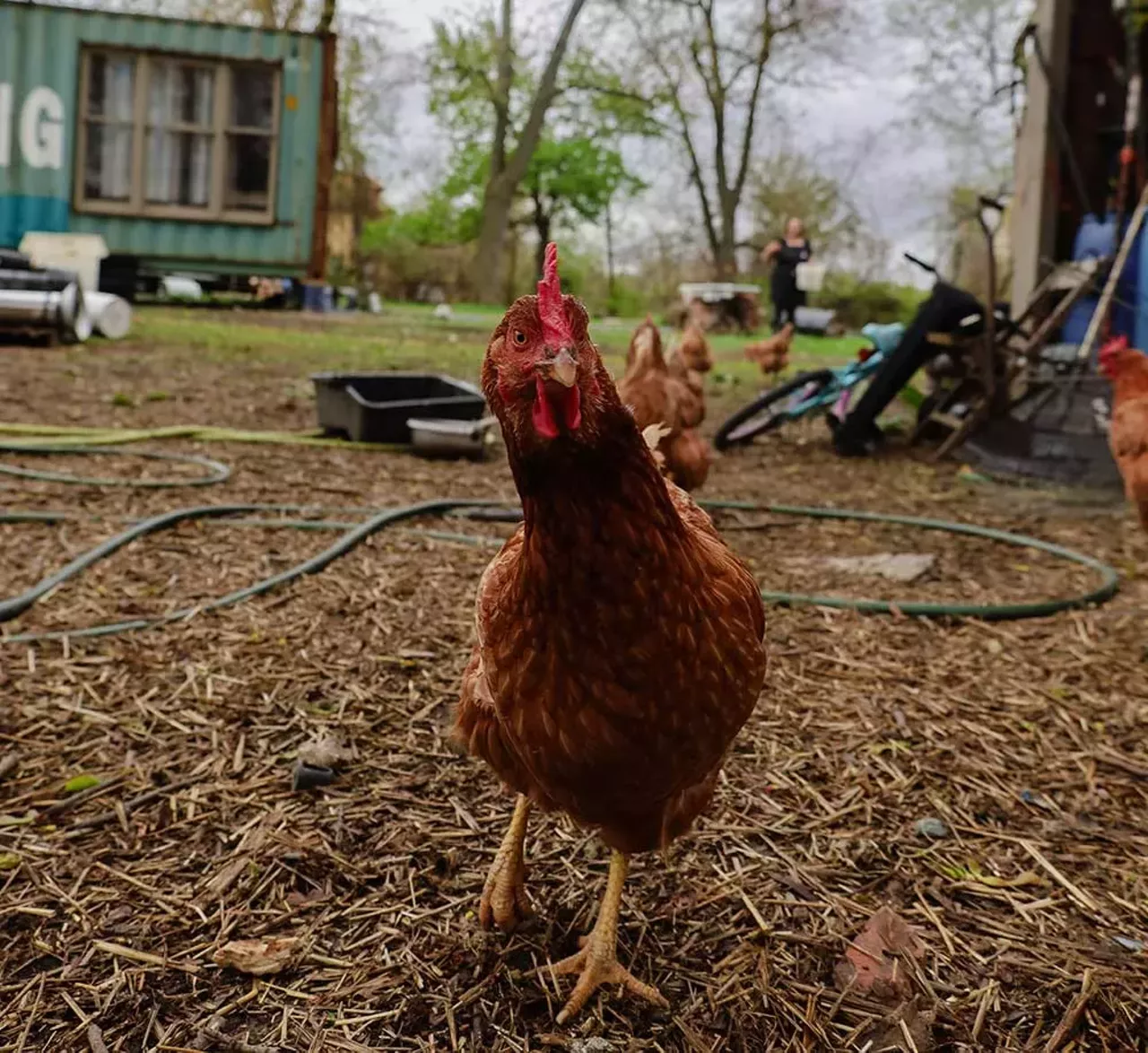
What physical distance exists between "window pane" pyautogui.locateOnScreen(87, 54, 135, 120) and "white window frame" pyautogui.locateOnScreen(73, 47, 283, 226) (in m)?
0.07

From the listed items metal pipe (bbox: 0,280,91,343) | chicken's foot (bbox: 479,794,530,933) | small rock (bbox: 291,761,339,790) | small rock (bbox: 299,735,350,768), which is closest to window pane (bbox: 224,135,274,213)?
metal pipe (bbox: 0,280,91,343)

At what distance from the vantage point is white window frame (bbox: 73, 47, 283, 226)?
11250 mm

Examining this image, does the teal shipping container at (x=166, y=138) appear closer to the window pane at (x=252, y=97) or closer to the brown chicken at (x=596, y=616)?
the window pane at (x=252, y=97)

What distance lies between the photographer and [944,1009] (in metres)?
1.50

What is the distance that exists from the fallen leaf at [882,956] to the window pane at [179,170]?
12.2 metres

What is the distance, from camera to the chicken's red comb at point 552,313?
3.78 ft

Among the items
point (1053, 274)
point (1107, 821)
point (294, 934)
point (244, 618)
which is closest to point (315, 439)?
point (244, 618)

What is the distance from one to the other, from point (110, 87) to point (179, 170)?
3.75ft

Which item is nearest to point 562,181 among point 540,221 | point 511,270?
point 540,221

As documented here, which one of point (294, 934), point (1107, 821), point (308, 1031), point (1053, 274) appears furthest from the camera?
point (1053, 274)

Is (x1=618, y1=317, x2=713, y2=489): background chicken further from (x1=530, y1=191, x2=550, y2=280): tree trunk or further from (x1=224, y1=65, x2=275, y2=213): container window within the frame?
(x1=530, y1=191, x2=550, y2=280): tree trunk

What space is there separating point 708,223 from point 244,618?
23.5 metres

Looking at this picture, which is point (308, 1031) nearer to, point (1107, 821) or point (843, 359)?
point (1107, 821)

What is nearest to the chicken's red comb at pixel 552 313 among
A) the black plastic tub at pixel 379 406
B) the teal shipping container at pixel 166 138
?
the black plastic tub at pixel 379 406
